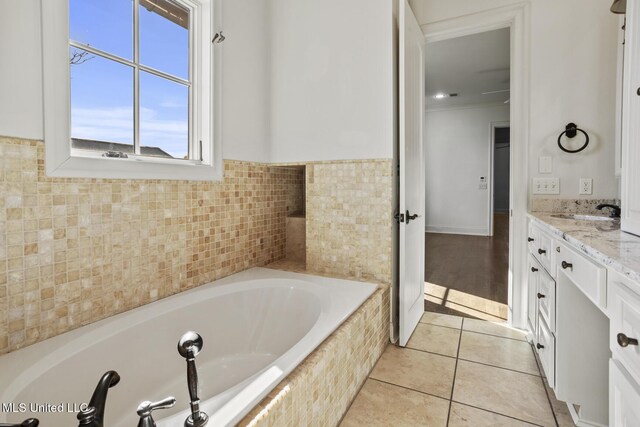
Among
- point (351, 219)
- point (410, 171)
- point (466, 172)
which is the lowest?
point (351, 219)

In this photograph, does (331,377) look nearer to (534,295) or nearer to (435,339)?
(435,339)

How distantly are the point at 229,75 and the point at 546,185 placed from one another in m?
2.22

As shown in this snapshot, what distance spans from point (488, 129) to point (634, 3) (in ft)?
18.1

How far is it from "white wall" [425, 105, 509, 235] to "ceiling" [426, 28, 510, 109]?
1.16 ft

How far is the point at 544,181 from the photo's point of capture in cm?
218

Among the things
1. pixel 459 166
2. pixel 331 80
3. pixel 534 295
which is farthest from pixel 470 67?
pixel 534 295

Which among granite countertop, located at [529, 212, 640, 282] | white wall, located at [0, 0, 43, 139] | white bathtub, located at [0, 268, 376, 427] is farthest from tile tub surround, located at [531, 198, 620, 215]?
white wall, located at [0, 0, 43, 139]

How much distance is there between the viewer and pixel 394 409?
1511 millimetres

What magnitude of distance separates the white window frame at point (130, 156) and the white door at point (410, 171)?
1.12m

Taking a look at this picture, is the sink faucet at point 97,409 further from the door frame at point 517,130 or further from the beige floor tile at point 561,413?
the door frame at point 517,130

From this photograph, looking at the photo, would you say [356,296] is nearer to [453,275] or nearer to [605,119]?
[605,119]

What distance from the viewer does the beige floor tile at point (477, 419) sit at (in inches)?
55.3

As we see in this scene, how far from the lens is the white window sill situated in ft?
4.27

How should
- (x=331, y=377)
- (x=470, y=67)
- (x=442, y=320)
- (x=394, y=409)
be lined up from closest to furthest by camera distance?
(x=331, y=377) < (x=394, y=409) < (x=442, y=320) < (x=470, y=67)
